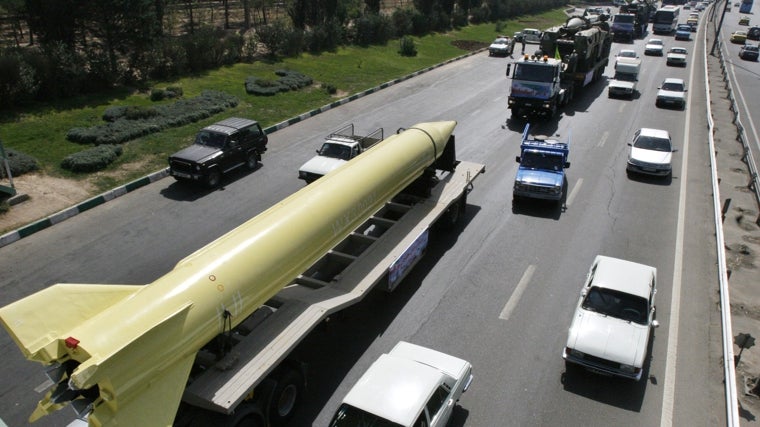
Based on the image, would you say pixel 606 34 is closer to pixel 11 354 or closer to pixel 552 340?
pixel 552 340

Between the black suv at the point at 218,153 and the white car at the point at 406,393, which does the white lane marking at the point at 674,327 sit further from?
the black suv at the point at 218,153

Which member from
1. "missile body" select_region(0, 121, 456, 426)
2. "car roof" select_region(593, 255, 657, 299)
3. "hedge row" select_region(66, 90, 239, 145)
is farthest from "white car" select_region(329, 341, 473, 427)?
"hedge row" select_region(66, 90, 239, 145)

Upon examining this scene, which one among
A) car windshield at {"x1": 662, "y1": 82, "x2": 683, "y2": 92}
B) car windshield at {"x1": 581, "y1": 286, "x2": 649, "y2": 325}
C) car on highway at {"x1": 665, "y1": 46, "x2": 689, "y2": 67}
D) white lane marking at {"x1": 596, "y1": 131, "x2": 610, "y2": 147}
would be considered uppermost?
car on highway at {"x1": 665, "y1": 46, "x2": 689, "y2": 67}

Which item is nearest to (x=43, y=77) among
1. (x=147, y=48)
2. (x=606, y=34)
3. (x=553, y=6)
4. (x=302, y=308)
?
(x=147, y=48)

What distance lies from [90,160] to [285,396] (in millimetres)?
17603

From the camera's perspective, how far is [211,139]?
22891 millimetres

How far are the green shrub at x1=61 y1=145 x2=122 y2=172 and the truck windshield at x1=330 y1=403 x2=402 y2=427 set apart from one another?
18678 millimetres

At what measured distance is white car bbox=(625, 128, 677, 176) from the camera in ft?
75.3

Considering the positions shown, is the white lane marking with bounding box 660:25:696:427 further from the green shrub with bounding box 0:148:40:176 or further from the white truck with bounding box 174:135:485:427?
the green shrub with bounding box 0:148:40:176

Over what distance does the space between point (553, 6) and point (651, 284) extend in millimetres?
108662

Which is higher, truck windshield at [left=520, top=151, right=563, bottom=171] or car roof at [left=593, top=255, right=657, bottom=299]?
truck windshield at [left=520, top=151, right=563, bottom=171]

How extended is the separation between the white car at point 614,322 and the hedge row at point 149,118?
22821mm

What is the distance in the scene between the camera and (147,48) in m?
35.0

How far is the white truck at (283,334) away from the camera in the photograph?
892cm
